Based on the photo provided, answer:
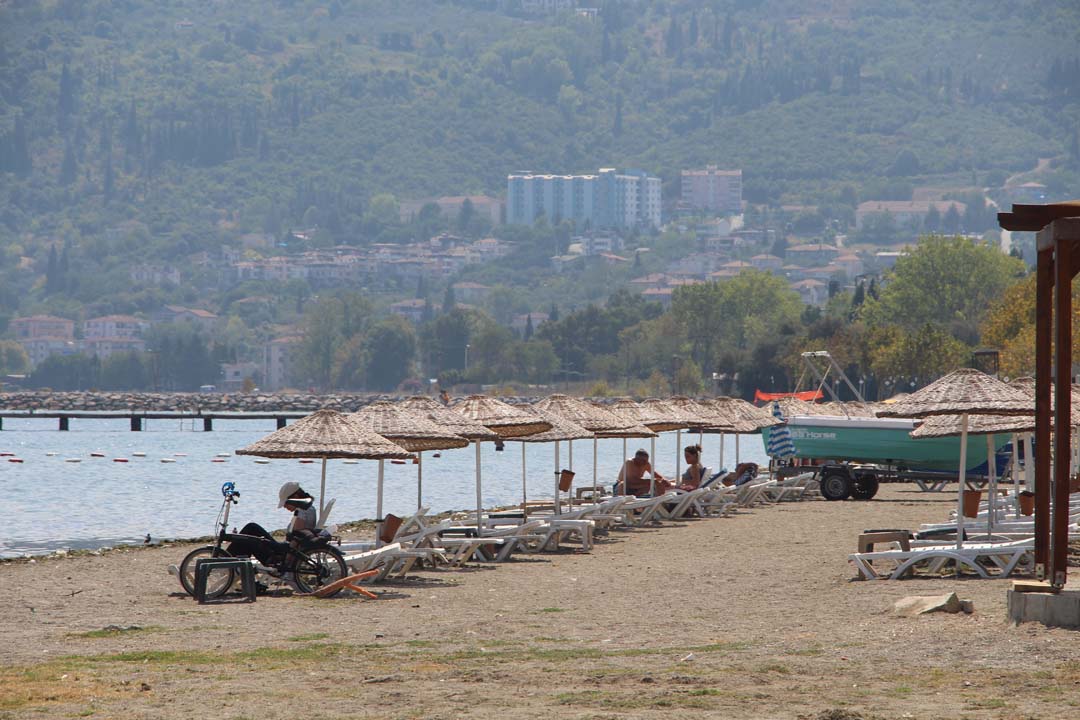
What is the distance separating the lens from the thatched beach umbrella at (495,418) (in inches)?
A: 874

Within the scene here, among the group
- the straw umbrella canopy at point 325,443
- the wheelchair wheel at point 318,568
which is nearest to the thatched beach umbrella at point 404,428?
the straw umbrella canopy at point 325,443

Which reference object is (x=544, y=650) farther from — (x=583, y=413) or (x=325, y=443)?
(x=583, y=413)

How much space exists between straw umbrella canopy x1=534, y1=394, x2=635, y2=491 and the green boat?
1130cm

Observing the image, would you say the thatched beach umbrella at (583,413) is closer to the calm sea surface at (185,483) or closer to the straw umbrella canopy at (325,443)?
the straw umbrella canopy at (325,443)

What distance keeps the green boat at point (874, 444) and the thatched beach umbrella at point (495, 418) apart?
15917 mm

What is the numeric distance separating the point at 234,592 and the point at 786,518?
14945mm

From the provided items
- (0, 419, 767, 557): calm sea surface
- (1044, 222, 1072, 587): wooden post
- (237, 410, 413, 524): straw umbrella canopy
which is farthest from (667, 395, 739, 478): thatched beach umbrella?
(1044, 222, 1072, 587): wooden post

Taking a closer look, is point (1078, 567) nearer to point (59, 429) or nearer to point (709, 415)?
point (709, 415)

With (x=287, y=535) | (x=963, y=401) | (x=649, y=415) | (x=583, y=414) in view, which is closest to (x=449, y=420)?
(x=287, y=535)

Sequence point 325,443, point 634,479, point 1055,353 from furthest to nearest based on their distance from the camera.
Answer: point 634,479
point 325,443
point 1055,353

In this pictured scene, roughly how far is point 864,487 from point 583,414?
10830 millimetres

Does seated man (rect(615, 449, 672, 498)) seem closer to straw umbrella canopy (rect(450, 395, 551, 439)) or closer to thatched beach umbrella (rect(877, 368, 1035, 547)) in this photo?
straw umbrella canopy (rect(450, 395, 551, 439))

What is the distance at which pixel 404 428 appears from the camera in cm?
1983

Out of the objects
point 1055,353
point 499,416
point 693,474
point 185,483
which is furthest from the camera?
point 185,483
